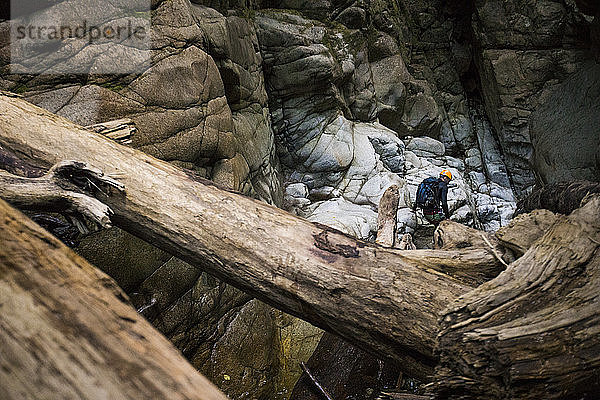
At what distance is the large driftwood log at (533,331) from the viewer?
5.86ft

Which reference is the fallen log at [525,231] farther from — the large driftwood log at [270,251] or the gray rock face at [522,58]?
the gray rock face at [522,58]

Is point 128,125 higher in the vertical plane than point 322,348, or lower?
higher

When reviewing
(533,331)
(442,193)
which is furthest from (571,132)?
(533,331)

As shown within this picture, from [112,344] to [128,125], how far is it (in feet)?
10.2

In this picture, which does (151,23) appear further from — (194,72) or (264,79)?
(264,79)

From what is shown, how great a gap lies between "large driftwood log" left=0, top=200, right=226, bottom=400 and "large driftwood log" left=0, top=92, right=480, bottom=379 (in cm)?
123

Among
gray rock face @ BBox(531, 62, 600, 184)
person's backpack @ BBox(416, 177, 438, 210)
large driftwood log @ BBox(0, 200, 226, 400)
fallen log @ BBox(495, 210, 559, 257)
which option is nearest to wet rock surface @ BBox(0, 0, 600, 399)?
gray rock face @ BBox(531, 62, 600, 184)

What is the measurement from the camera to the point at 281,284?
263 centimetres

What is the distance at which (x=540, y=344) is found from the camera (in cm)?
181

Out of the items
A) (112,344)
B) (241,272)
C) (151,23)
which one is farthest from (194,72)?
(112,344)

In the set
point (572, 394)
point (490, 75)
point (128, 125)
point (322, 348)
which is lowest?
point (322, 348)

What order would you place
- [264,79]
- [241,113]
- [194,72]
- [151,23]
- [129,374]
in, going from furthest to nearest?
[264,79] → [241,113] → [194,72] → [151,23] → [129,374]

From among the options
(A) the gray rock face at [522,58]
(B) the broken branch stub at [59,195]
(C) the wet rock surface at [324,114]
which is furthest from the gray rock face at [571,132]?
(B) the broken branch stub at [59,195]

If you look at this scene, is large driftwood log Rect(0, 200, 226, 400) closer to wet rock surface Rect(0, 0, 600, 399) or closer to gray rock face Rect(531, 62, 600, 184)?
wet rock surface Rect(0, 0, 600, 399)
